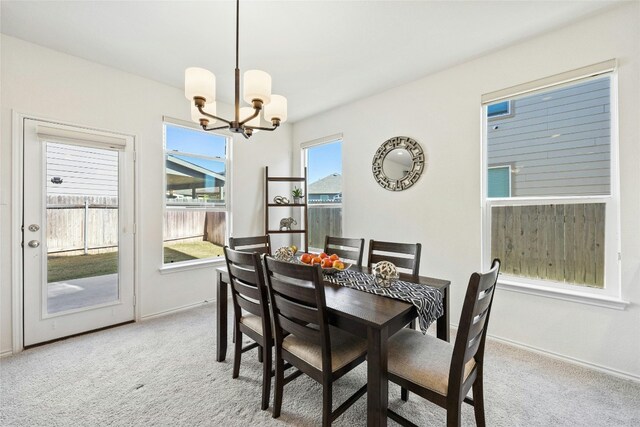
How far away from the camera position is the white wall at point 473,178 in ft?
6.43

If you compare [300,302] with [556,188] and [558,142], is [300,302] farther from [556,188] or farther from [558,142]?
[558,142]

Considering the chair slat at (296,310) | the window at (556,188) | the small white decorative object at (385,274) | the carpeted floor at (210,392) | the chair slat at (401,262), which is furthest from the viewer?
the chair slat at (401,262)

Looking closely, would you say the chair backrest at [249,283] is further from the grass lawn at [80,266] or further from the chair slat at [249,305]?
the grass lawn at [80,266]

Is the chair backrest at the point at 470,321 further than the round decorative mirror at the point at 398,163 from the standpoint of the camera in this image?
No

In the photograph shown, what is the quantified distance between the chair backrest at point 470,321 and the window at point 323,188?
265 centimetres

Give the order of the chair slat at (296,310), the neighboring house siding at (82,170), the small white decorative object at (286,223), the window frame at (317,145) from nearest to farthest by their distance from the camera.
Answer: the chair slat at (296,310), the neighboring house siding at (82,170), the window frame at (317,145), the small white decorative object at (286,223)

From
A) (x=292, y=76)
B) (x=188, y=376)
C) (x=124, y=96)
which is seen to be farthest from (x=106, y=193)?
(x=292, y=76)

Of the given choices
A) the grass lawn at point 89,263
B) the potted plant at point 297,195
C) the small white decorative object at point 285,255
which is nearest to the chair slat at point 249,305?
the small white decorative object at point 285,255

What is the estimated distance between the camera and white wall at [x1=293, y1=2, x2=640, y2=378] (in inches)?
77.2

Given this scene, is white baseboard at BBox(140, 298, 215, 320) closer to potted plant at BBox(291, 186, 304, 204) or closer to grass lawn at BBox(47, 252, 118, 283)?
grass lawn at BBox(47, 252, 118, 283)

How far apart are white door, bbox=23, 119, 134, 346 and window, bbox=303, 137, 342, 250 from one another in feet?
7.77

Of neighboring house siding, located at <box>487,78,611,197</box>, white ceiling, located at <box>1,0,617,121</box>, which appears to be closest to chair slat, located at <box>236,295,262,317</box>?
white ceiling, located at <box>1,0,617,121</box>

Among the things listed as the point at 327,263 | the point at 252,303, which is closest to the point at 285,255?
the point at 327,263

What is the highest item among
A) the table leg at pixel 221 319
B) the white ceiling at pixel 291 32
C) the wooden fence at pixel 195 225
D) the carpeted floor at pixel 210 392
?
the white ceiling at pixel 291 32
